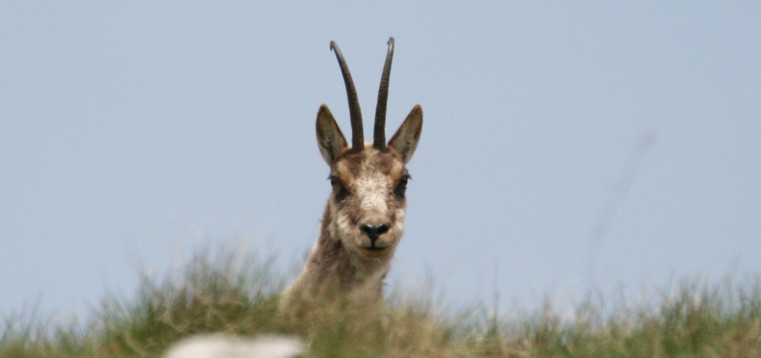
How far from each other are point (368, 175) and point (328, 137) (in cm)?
71

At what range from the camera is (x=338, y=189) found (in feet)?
34.1

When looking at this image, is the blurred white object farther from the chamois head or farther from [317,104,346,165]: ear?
[317,104,346,165]: ear

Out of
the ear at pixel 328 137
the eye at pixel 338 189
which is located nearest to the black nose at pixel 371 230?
the eye at pixel 338 189

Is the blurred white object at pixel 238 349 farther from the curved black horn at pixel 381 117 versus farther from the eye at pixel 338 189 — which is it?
the curved black horn at pixel 381 117

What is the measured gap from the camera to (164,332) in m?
8.30

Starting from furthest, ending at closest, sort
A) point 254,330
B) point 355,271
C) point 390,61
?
point 390,61, point 355,271, point 254,330

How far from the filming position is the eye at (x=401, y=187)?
10.6m

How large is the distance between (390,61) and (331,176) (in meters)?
1.29

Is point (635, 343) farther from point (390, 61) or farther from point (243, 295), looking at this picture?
point (390, 61)

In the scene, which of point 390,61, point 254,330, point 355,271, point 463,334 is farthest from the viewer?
point 390,61

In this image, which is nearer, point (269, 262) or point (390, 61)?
point (269, 262)

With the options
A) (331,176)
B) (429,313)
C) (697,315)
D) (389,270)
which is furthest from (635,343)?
(331,176)

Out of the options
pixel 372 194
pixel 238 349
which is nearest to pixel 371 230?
pixel 372 194

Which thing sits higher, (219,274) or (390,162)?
(390,162)
